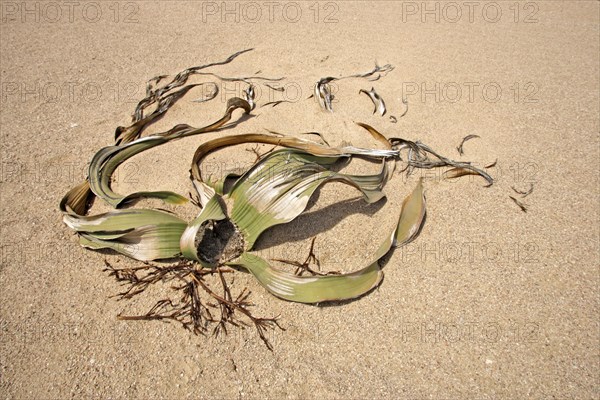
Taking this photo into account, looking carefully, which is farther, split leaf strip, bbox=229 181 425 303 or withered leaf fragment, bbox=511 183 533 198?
withered leaf fragment, bbox=511 183 533 198

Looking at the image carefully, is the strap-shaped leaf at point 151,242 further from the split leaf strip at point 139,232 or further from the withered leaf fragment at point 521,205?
the withered leaf fragment at point 521,205

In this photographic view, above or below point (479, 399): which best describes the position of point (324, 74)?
above

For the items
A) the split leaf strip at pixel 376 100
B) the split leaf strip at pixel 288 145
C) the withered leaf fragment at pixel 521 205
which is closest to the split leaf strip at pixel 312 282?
the split leaf strip at pixel 288 145

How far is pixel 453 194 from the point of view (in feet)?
5.46

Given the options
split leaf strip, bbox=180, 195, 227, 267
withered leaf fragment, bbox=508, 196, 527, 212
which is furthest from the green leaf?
withered leaf fragment, bbox=508, 196, 527, 212

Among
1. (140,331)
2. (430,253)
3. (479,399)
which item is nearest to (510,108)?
(430,253)

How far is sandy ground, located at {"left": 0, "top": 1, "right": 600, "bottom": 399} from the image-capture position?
1.15 metres

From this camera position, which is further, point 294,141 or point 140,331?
point 294,141

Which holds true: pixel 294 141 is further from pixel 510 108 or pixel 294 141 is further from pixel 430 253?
pixel 510 108

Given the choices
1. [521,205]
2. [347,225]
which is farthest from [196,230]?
[521,205]

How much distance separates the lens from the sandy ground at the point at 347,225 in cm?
115

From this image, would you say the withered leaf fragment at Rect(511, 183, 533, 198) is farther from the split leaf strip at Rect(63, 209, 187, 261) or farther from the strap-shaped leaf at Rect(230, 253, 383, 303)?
the split leaf strip at Rect(63, 209, 187, 261)

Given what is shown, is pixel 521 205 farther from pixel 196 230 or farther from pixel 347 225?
pixel 196 230

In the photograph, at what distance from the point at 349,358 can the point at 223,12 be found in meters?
2.80
